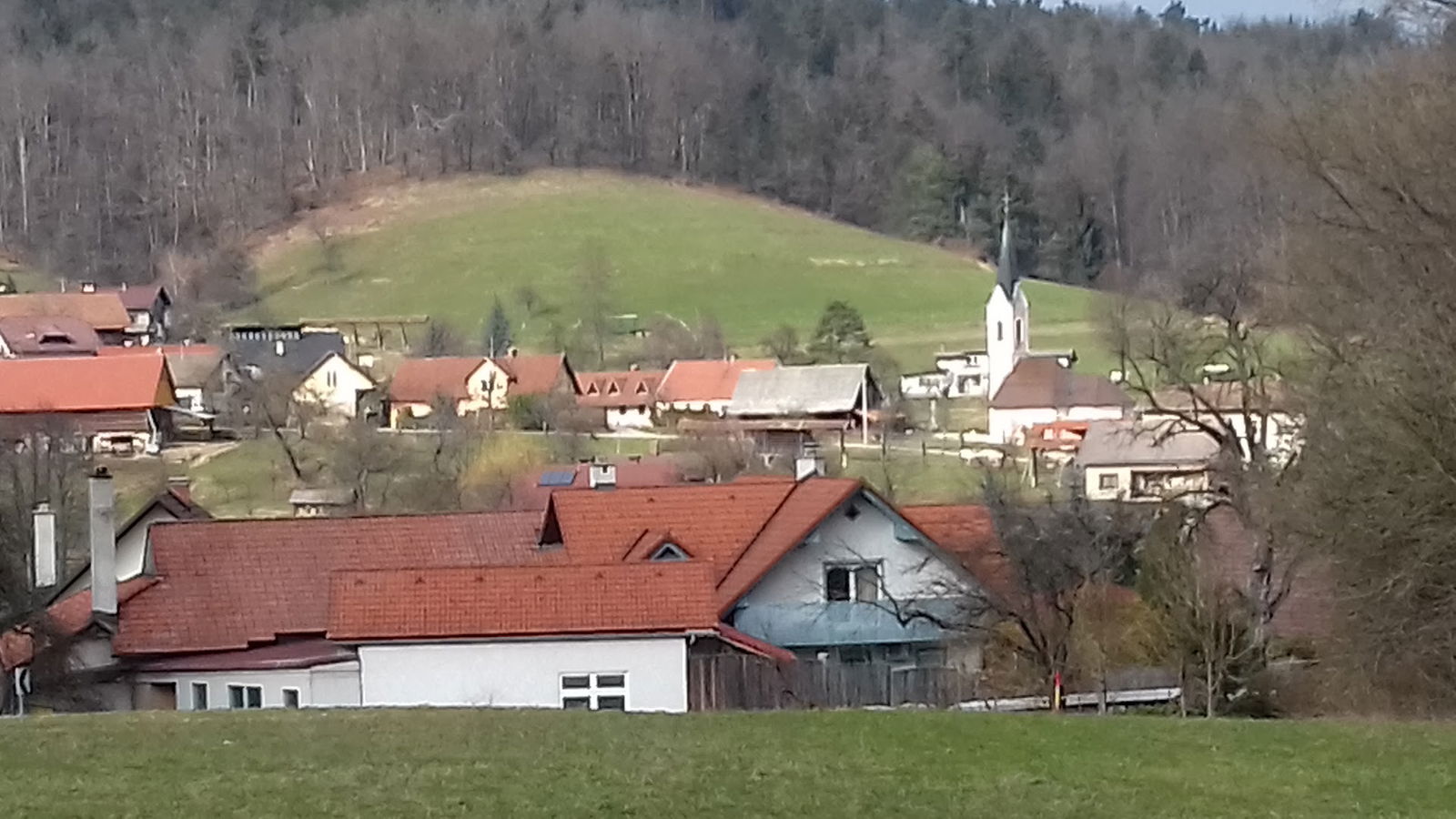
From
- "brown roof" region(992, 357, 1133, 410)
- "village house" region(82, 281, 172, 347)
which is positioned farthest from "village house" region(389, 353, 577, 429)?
"village house" region(82, 281, 172, 347)

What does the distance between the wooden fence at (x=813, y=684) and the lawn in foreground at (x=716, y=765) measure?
973 centimetres

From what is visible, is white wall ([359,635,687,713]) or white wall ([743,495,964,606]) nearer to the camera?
white wall ([359,635,687,713])

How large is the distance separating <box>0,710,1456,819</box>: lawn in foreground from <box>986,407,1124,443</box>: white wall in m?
61.0

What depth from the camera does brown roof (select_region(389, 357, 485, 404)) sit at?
252ft

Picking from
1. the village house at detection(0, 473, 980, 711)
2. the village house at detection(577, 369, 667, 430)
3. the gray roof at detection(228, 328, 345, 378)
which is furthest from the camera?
the gray roof at detection(228, 328, 345, 378)

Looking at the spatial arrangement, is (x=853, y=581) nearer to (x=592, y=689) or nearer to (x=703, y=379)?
(x=592, y=689)

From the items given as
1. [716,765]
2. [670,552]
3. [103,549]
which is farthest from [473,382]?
[716,765]

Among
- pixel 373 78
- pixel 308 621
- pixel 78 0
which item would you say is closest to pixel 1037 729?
pixel 308 621

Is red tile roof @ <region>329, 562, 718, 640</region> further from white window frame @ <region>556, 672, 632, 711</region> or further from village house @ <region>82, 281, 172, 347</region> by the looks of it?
village house @ <region>82, 281, 172, 347</region>

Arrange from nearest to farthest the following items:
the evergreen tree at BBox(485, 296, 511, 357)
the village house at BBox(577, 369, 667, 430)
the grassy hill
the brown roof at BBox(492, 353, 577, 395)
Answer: the village house at BBox(577, 369, 667, 430), the brown roof at BBox(492, 353, 577, 395), the evergreen tree at BBox(485, 296, 511, 357), the grassy hill

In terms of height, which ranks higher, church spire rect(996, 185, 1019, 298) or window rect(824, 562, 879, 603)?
church spire rect(996, 185, 1019, 298)

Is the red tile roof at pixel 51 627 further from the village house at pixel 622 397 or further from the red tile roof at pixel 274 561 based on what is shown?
the village house at pixel 622 397

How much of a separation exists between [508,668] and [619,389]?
5643 cm

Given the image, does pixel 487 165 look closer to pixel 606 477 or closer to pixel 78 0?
pixel 78 0
